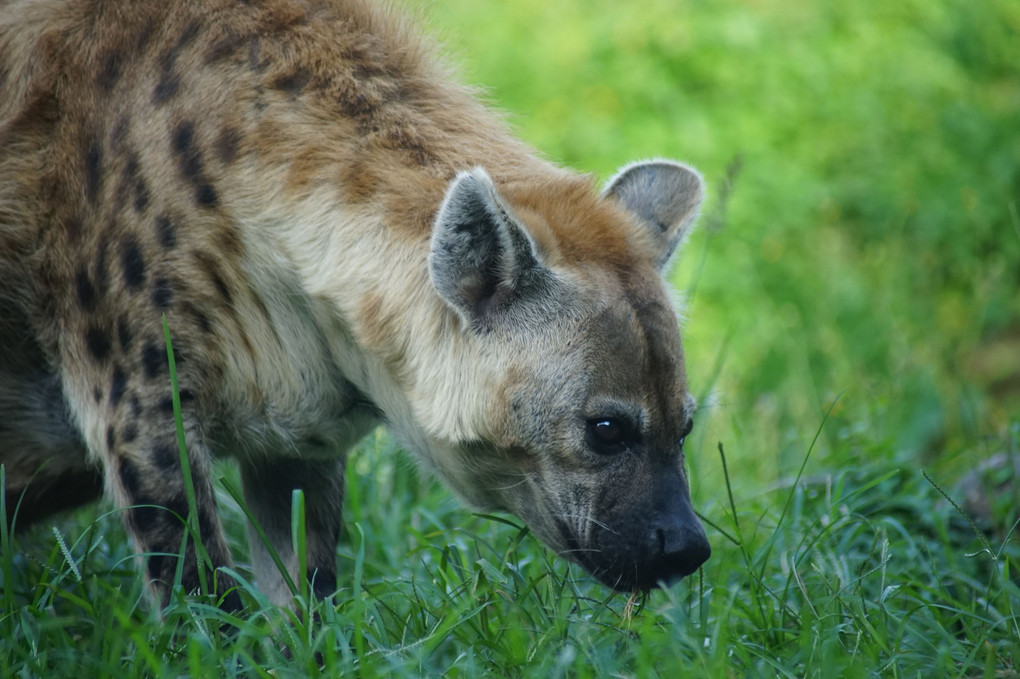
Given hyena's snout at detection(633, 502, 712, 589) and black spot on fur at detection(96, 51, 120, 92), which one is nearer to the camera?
hyena's snout at detection(633, 502, 712, 589)

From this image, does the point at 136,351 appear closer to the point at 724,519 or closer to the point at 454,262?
the point at 454,262

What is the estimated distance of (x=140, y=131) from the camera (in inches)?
104

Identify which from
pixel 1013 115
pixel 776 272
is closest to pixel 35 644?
pixel 776 272

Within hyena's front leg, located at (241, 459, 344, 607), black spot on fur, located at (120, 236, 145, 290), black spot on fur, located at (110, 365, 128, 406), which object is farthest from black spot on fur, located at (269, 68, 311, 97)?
hyena's front leg, located at (241, 459, 344, 607)

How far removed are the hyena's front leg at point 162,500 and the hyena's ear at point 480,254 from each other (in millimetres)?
680

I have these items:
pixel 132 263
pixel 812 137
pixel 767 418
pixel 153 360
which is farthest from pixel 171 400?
pixel 812 137

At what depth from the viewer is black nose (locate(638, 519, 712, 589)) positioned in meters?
2.46

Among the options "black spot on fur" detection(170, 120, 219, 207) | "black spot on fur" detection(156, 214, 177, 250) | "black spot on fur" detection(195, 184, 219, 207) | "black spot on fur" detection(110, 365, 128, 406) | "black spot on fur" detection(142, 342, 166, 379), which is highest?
"black spot on fur" detection(170, 120, 219, 207)

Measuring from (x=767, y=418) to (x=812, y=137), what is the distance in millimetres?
3038

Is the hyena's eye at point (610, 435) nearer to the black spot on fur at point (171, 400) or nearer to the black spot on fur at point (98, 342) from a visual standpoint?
the black spot on fur at point (171, 400)

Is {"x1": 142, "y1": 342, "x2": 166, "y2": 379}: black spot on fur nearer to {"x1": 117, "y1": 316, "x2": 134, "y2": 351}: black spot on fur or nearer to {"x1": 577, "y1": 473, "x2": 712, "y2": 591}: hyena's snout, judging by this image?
{"x1": 117, "y1": 316, "x2": 134, "y2": 351}: black spot on fur

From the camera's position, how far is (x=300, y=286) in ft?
8.89

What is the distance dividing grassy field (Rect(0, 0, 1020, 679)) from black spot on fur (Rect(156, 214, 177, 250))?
0.56 m

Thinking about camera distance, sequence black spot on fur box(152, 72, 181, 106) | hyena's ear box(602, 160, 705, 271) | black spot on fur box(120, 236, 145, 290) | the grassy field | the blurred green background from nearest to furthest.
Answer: the grassy field
black spot on fur box(120, 236, 145, 290)
black spot on fur box(152, 72, 181, 106)
hyena's ear box(602, 160, 705, 271)
the blurred green background
